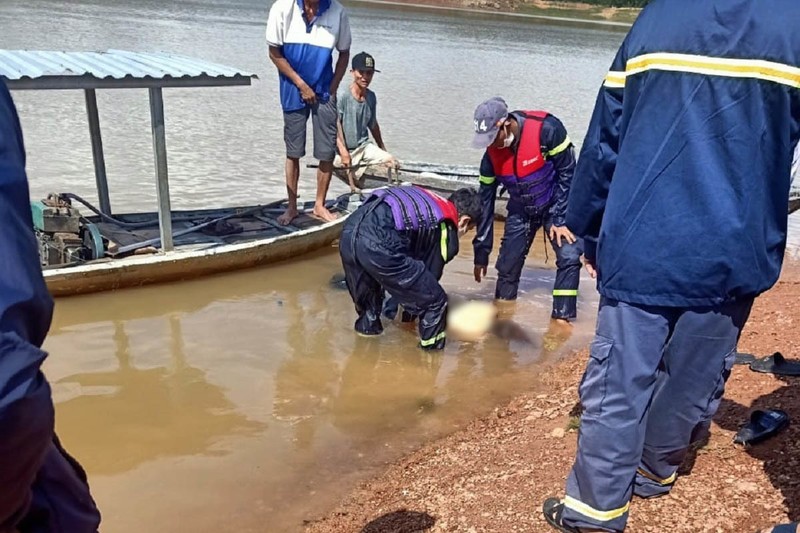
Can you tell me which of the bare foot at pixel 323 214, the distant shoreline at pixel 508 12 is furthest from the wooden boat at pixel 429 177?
the distant shoreline at pixel 508 12

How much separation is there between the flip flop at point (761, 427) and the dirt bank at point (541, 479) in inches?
1.7

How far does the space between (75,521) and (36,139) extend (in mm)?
11760

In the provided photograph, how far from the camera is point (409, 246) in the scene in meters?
5.20

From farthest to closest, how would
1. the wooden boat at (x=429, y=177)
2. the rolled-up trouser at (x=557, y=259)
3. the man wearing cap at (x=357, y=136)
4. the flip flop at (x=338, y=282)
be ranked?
the wooden boat at (x=429, y=177) → the man wearing cap at (x=357, y=136) → the flip flop at (x=338, y=282) → the rolled-up trouser at (x=557, y=259)

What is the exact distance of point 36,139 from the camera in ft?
39.2

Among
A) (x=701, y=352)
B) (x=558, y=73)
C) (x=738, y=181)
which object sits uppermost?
(x=738, y=181)

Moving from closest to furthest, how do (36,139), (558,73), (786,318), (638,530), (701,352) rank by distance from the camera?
1. (701,352)
2. (638,530)
3. (786,318)
4. (36,139)
5. (558,73)

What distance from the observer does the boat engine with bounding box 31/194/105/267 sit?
6051 millimetres

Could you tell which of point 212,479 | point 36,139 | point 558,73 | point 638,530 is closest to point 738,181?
point 638,530

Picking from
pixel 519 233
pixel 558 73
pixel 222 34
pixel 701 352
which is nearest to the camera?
pixel 701 352

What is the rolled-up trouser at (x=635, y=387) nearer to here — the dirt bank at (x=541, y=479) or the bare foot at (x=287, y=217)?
the dirt bank at (x=541, y=479)

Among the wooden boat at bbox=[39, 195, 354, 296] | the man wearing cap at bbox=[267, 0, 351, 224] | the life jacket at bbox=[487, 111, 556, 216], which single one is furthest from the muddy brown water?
the man wearing cap at bbox=[267, 0, 351, 224]

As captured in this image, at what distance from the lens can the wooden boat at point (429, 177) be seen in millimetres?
9094

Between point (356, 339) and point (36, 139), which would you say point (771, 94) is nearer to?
point (356, 339)
